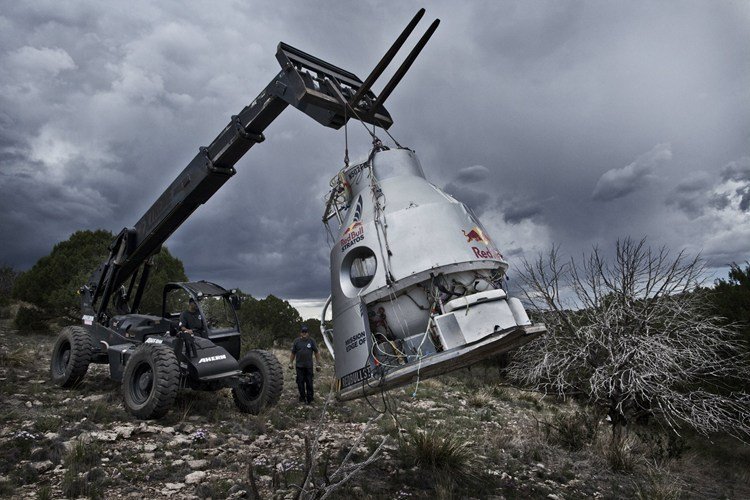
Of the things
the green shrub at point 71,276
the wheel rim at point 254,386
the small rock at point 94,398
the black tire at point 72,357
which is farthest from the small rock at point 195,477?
the green shrub at point 71,276

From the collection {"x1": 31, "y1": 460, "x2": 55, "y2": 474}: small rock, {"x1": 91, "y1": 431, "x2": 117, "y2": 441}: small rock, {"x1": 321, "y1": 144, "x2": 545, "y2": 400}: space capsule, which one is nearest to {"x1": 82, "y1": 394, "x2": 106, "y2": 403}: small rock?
{"x1": 91, "y1": 431, "x2": 117, "y2": 441}: small rock

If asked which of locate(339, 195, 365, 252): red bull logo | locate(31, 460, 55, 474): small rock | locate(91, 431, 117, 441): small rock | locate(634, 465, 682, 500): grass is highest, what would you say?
locate(339, 195, 365, 252): red bull logo

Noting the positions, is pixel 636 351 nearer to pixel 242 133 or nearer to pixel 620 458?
pixel 620 458

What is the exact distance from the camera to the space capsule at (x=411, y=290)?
4.47 m

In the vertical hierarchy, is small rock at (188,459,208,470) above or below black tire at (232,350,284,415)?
below

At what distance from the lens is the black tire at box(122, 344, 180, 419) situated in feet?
24.3

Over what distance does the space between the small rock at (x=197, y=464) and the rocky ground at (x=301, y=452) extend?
1 cm

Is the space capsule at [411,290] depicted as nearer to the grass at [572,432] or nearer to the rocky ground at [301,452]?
the rocky ground at [301,452]

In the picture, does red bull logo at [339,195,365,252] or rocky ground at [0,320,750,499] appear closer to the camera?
red bull logo at [339,195,365,252]

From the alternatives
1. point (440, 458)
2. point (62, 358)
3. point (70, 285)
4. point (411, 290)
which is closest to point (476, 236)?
point (411, 290)

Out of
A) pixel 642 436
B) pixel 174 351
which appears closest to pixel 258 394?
→ pixel 174 351

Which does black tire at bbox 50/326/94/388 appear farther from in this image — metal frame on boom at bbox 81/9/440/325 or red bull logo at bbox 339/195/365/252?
red bull logo at bbox 339/195/365/252

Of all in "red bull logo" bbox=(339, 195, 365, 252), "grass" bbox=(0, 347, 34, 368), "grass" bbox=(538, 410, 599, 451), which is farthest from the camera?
"grass" bbox=(0, 347, 34, 368)

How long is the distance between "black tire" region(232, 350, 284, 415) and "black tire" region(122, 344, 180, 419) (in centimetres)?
156
